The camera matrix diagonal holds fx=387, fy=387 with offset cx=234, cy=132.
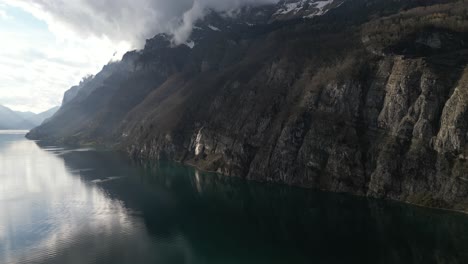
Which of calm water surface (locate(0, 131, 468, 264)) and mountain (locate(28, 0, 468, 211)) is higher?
mountain (locate(28, 0, 468, 211))

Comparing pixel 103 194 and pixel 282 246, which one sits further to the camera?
pixel 103 194

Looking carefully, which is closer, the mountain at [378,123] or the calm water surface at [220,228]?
the calm water surface at [220,228]

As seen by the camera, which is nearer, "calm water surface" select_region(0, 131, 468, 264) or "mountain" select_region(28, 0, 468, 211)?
"calm water surface" select_region(0, 131, 468, 264)

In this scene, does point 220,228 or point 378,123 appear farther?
point 378,123

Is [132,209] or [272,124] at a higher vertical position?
[272,124]

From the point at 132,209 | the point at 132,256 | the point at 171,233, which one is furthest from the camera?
the point at 132,209

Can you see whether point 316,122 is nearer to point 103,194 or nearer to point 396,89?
point 396,89

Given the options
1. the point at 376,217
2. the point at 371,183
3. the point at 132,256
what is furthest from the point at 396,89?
the point at 132,256

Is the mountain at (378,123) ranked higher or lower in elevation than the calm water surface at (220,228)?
higher
